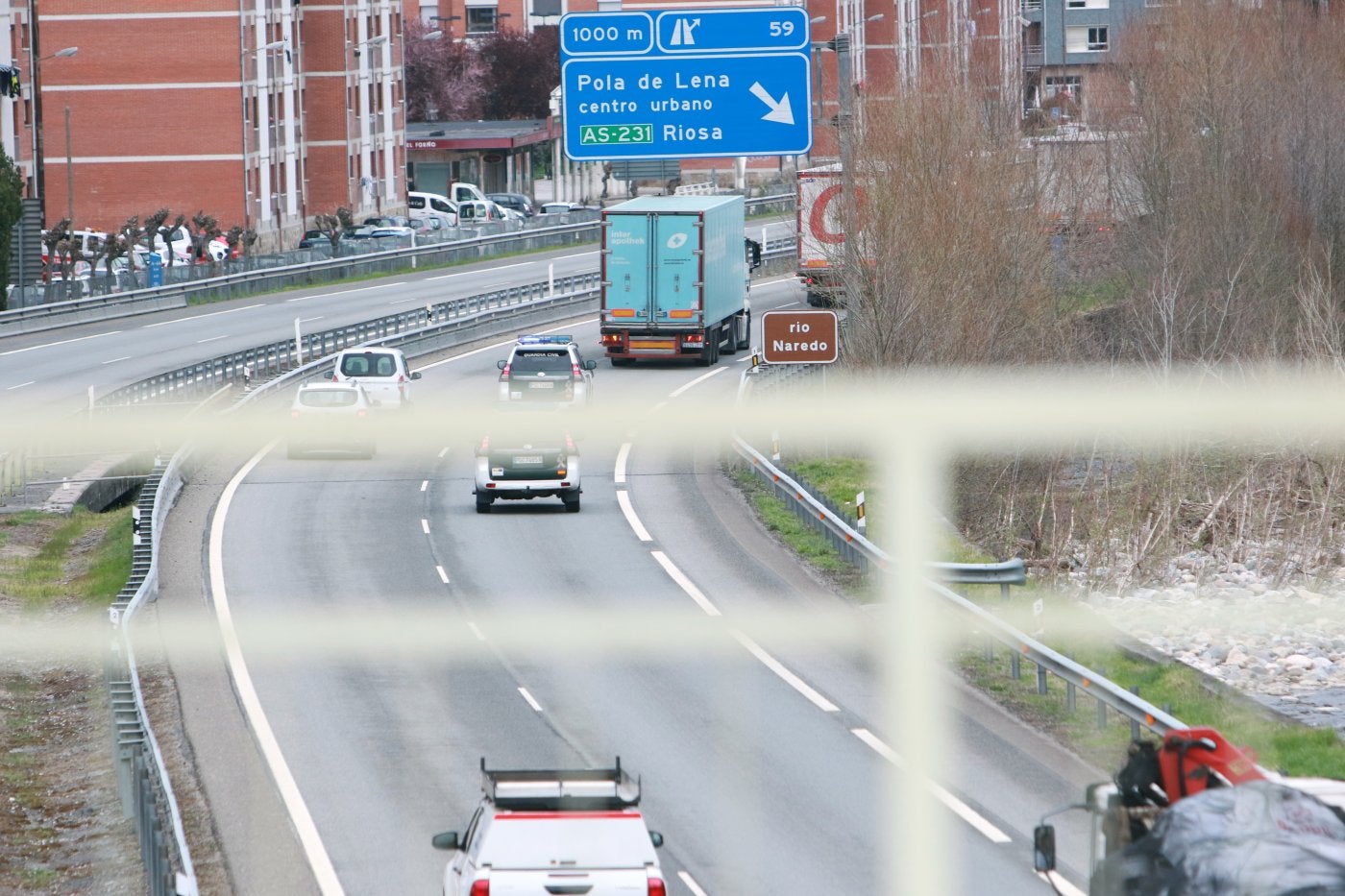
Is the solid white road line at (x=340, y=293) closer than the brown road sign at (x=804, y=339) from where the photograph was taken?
No

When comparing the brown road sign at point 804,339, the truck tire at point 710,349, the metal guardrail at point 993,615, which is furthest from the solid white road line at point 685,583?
the truck tire at point 710,349

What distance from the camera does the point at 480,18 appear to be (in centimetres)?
15462

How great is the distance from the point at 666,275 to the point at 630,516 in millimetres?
17099

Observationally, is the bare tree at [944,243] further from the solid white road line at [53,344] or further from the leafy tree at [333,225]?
the leafy tree at [333,225]

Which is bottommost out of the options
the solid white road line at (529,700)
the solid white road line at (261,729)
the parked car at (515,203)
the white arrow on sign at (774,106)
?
the solid white road line at (529,700)

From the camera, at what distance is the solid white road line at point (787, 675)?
2214cm

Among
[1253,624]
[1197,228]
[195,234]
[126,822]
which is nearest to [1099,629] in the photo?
[1253,624]

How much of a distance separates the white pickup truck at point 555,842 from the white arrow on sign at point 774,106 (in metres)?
10.3

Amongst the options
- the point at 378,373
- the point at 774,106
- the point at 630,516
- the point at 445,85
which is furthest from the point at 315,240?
the point at 774,106

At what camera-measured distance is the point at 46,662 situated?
28719 mm

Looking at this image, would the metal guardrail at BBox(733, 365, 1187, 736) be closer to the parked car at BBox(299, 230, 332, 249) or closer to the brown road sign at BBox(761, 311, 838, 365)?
the brown road sign at BBox(761, 311, 838, 365)

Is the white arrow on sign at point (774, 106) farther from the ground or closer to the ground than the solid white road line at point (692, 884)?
farther from the ground

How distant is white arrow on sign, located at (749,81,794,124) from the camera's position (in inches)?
842

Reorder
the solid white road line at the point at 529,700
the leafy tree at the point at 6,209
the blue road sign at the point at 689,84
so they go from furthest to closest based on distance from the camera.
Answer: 1. the leafy tree at the point at 6,209
2. the solid white road line at the point at 529,700
3. the blue road sign at the point at 689,84
